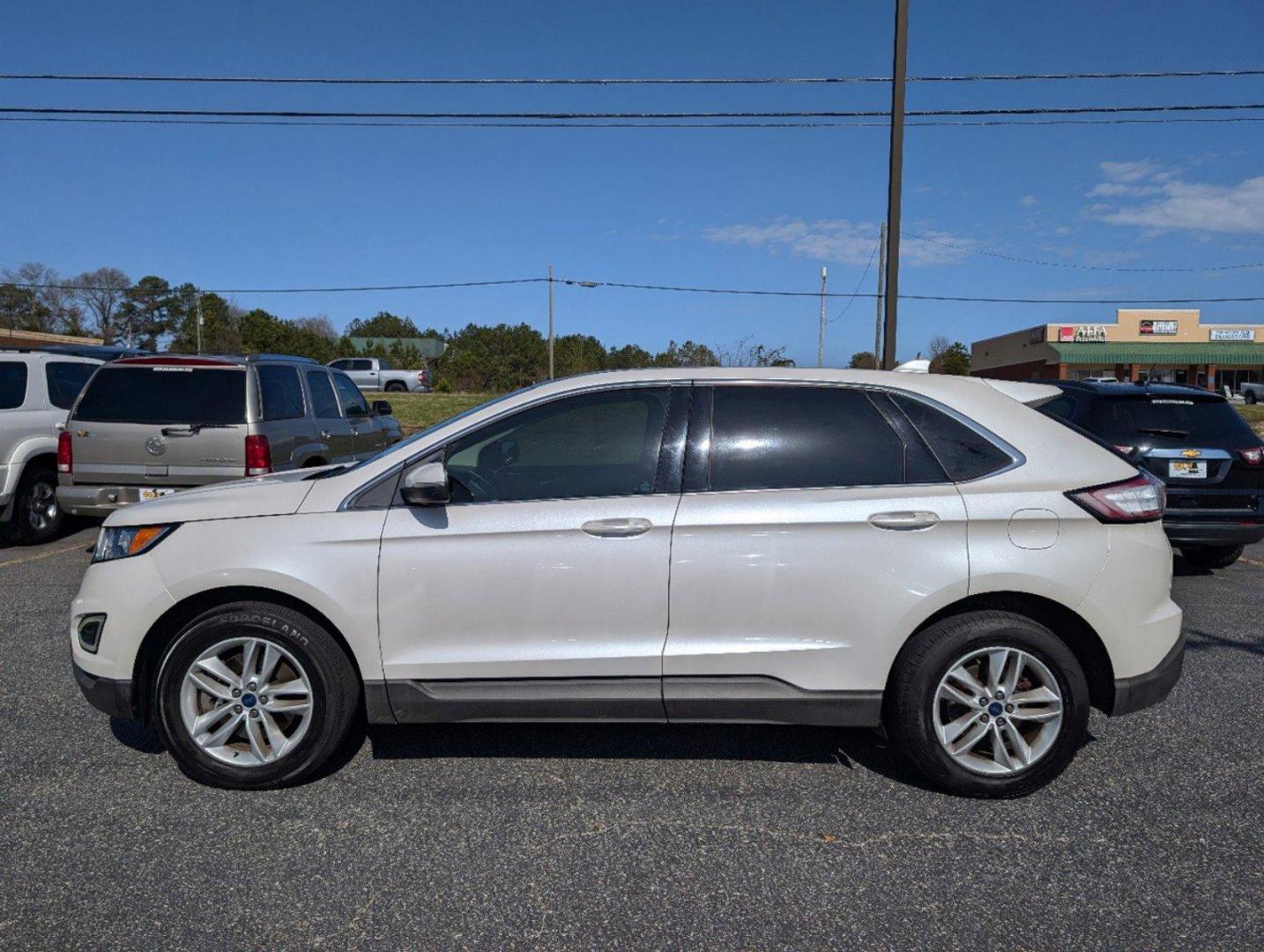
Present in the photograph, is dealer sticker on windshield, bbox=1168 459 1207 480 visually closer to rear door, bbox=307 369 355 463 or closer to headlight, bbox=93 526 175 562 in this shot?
rear door, bbox=307 369 355 463

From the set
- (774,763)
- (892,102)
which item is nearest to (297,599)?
(774,763)

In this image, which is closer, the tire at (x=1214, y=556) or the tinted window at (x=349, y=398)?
the tire at (x=1214, y=556)

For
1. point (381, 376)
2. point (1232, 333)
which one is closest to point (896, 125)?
point (381, 376)

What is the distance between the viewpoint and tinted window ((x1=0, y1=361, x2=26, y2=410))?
8.73m

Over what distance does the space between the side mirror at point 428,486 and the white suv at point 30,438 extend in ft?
23.5

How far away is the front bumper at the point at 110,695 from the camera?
140 inches

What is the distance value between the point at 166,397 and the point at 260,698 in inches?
189

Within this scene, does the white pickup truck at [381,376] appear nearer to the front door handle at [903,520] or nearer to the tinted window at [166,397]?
the tinted window at [166,397]

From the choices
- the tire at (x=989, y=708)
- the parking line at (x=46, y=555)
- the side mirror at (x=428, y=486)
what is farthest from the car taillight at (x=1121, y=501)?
the parking line at (x=46, y=555)

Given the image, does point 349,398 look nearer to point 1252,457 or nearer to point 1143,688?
point 1143,688

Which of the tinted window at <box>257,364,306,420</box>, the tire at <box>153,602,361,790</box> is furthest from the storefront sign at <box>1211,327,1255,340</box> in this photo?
the tire at <box>153,602,361,790</box>

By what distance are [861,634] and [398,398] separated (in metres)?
27.9

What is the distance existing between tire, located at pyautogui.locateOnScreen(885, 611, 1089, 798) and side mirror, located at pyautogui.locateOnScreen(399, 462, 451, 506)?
6.28 ft

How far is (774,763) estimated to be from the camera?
12.8 feet
